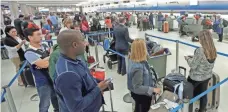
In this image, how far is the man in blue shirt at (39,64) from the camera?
2.16 m

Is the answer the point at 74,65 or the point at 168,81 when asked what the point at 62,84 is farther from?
the point at 168,81

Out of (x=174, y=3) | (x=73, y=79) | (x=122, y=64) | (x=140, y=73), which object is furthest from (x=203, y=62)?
(x=174, y=3)

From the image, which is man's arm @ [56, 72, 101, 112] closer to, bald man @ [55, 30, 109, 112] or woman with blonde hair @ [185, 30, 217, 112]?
bald man @ [55, 30, 109, 112]

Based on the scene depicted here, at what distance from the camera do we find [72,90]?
3.79 feet

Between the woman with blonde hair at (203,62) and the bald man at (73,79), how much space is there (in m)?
1.59

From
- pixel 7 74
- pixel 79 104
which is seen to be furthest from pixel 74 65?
pixel 7 74

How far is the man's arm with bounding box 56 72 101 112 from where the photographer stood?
114cm

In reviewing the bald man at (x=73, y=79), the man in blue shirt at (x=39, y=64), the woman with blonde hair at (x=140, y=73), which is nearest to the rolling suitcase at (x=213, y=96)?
the woman with blonde hair at (x=140, y=73)

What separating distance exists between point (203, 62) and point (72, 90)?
1.84m

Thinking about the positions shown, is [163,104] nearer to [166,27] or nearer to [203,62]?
[203,62]

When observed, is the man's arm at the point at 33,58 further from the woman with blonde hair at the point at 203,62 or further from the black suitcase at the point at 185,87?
the woman with blonde hair at the point at 203,62

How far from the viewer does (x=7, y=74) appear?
539 centimetres

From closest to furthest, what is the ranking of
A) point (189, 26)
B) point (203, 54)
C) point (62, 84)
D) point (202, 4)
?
1. point (62, 84)
2. point (203, 54)
3. point (189, 26)
4. point (202, 4)

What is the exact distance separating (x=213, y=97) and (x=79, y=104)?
7.62 feet
